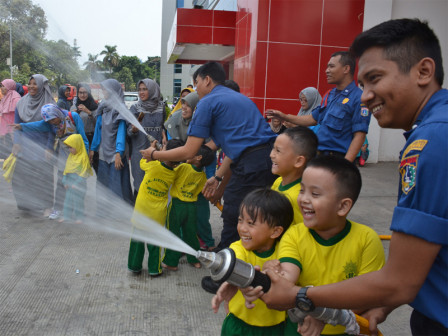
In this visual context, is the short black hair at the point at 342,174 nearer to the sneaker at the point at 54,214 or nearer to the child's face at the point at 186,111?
the child's face at the point at 186,111

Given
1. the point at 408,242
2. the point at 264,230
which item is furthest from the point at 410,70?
the point at 264,230

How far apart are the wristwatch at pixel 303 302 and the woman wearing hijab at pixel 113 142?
411 centimetres

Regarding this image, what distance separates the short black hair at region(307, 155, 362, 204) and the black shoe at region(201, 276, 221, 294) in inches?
78.2

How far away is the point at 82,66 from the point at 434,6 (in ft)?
26.9

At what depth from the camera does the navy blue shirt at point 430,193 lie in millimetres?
1067

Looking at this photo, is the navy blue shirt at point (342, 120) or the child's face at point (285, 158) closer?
the child's face at point (285, 158)

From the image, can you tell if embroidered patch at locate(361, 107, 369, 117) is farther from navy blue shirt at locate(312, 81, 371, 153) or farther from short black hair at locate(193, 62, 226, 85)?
short black hair at locate(193, 62, 226, 85)

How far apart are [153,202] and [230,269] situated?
99.8 inches

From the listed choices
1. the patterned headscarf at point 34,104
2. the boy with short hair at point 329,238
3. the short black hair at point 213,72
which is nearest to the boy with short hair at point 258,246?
the boy with short hair at point 329,238

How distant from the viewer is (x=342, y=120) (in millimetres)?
3693

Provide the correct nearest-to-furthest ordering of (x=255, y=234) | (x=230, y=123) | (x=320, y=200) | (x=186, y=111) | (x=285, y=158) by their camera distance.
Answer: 1. (x=320, y=200)
2. (x=255, y=234)
3. (x=285, y=158)
4. (x=230, y=123)
5. (x=186, y=111)

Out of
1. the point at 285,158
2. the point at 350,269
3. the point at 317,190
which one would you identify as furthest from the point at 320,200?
the point at 285,158

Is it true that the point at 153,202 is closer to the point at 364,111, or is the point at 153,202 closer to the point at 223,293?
the point at 364,111

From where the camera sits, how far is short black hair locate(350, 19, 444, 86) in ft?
4.07
